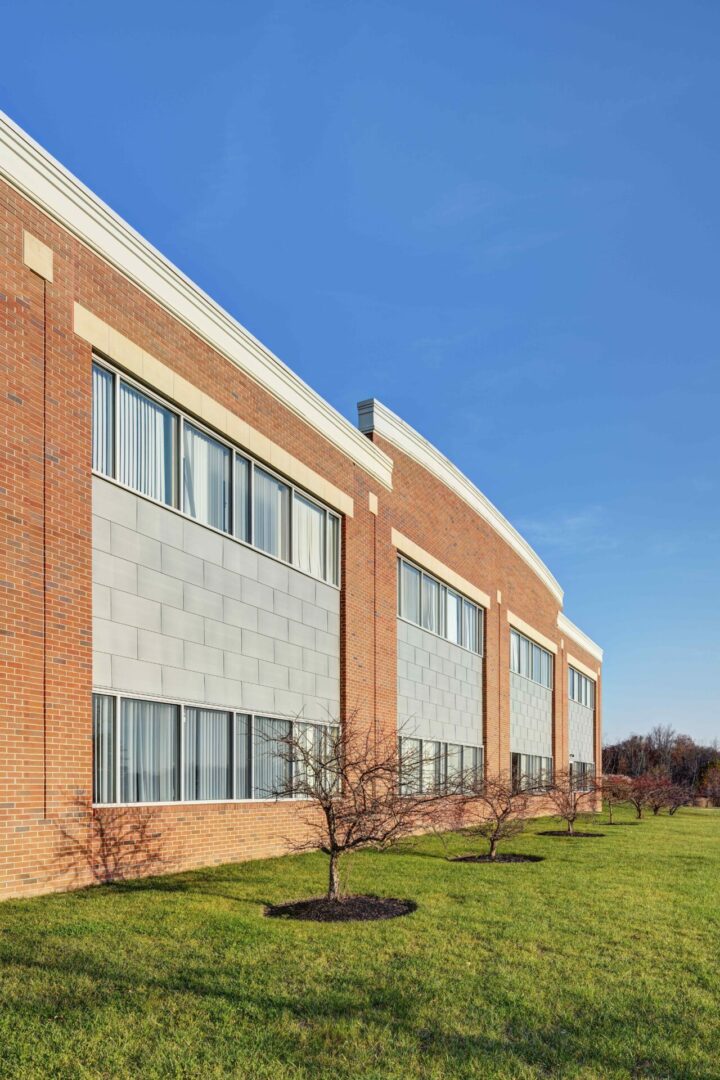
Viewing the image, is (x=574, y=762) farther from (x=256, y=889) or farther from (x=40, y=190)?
(x=40, y=190)

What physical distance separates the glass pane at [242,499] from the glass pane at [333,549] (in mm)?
3489

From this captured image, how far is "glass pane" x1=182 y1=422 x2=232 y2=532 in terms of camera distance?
1575cm

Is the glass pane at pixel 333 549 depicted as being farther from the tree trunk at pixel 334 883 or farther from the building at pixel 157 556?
the tree trunk at pixel 334 883

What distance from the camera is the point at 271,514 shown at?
18281mm

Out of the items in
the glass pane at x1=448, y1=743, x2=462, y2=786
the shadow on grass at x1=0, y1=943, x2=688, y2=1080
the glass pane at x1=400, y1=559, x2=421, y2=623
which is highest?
the glass pane at x1=400, y1=559, x2=421, y2=623

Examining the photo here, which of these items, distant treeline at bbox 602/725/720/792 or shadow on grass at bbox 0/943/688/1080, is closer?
shadow on grass at bbox 0/943/688/1080

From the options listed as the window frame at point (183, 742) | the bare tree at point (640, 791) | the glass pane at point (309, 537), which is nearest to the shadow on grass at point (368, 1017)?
the window frame at point (183, 742)

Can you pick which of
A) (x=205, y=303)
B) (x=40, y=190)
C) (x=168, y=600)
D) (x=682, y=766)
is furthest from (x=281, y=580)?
(x=682, y=766)

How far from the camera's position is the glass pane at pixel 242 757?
1667 cm

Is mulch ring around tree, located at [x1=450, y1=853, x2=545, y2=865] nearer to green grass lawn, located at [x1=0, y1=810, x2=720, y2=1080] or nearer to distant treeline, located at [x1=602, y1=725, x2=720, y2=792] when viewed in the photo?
green grass lawn, located at [x1=0, y1=810, x2=720, y2=1080]

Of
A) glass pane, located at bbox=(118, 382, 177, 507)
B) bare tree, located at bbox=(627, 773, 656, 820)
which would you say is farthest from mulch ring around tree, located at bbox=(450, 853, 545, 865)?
bare tree, located at bbox=(627, 773, 656, 820)

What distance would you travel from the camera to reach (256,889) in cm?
1330

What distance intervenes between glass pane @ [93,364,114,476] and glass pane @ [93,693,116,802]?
3.15 metres

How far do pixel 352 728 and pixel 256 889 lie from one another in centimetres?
738
